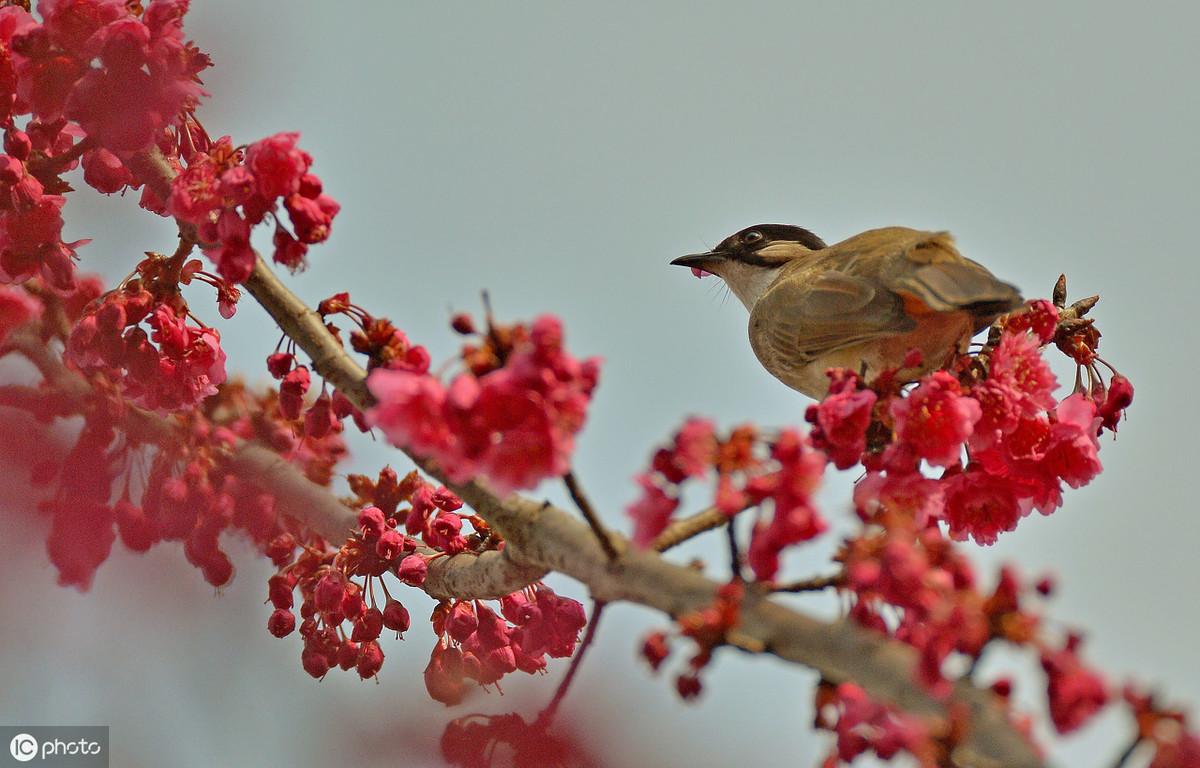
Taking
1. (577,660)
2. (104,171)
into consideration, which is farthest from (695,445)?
(104,171)

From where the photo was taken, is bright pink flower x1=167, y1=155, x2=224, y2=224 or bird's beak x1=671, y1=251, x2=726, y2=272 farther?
bird's beak x1=671, y1=251, x2=726, y2=272

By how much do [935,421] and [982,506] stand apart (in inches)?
19.1

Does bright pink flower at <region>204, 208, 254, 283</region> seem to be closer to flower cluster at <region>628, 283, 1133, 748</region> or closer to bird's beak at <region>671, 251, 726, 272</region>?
flower cluster at <region>628, 283, 1133, 748</region>

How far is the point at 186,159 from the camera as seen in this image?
9.52 ft

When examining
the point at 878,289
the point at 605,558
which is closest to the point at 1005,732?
A: the point at 605,558

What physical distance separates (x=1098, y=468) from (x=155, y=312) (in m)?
2.43

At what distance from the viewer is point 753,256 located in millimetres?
5840

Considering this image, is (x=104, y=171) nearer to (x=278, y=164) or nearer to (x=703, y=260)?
(x=278, y=164)

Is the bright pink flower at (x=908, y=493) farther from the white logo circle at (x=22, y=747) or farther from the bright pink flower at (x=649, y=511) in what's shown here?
the white logo circle at (x=22, y=747)

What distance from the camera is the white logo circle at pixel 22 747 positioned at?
3105 mm

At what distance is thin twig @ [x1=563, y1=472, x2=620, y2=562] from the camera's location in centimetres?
177

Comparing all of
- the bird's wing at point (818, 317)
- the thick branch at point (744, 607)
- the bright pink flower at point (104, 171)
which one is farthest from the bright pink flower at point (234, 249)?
the bird's wing at point (818, 317)

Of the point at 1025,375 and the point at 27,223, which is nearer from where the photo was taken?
the point at 27,223

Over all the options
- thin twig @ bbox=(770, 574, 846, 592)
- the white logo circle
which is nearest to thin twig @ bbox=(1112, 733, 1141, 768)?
thin twig @ bbox=(770, 574, 846, 592)
